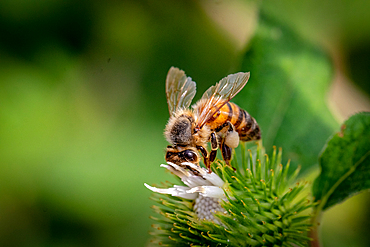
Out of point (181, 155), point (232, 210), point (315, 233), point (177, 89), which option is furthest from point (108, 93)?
point (315, 233)

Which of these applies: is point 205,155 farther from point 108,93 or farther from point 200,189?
point 108,93

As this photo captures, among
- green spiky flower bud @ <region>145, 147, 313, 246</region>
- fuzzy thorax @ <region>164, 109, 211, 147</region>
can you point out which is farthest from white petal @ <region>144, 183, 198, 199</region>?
fuzzy thorax @ <region>164, 109, 211, 147</region>

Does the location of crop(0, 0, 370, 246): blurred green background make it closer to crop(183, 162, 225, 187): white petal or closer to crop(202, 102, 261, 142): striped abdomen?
crop(202, 102, 261, 142): striped abdomen

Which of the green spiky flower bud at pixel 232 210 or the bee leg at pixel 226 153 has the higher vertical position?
the bee leg at pixel 226 153

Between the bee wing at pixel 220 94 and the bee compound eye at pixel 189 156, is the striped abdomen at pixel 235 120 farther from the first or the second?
the bee compound eye at pixel 189 156

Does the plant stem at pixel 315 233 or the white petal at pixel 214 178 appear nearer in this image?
the white petal at pixel 214 178

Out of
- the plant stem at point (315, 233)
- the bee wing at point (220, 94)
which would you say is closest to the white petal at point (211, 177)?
the bee wing at point (220, 94)
